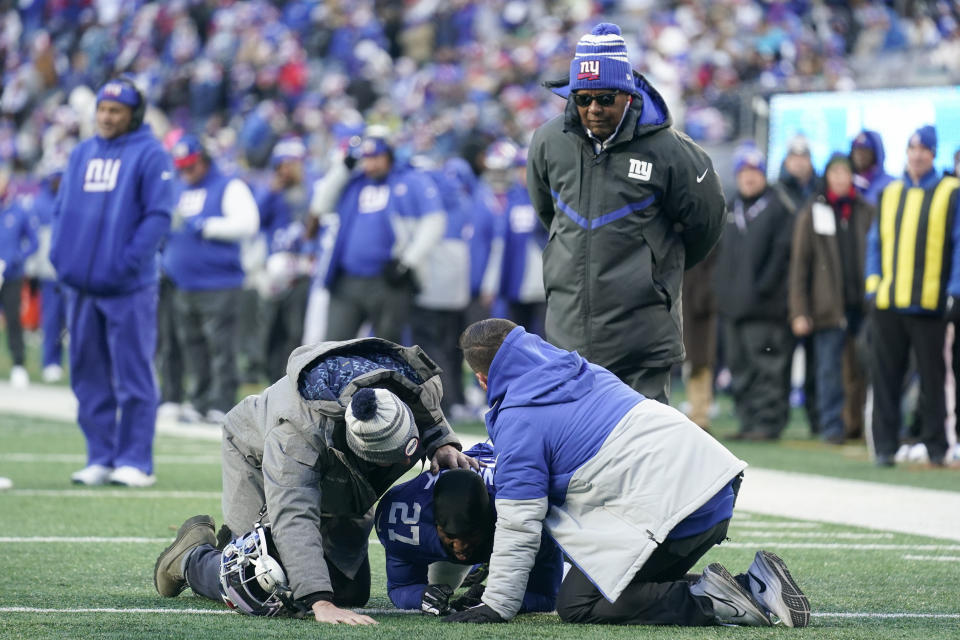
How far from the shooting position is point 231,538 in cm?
650

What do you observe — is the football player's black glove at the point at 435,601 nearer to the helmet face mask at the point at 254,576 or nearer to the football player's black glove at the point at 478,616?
the football player's black glove at the point at 478,616

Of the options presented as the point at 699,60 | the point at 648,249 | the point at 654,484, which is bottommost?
the point at 654,484

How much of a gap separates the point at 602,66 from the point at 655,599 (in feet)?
6.81

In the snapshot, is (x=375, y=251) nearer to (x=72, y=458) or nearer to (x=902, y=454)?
(x=72, y=458)

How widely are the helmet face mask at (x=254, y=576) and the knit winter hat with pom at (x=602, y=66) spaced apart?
2.10m

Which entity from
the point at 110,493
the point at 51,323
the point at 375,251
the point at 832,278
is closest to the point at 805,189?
the point at 832,278

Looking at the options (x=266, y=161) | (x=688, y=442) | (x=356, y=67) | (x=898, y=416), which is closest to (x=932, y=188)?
(x=898, y=416)

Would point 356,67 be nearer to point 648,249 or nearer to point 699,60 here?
point 699,60

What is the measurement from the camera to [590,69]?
21.9ft

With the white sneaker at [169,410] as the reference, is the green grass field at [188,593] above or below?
above

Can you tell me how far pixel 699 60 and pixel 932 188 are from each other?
13139mm

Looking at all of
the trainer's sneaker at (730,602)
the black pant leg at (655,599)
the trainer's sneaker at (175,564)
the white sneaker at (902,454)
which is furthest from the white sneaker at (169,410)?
the trainer's sneaker at (730,602)

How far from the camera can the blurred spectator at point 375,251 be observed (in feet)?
44.4

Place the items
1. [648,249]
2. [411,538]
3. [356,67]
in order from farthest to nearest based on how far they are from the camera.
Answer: [356,67] < [648,249] < [411,538]
